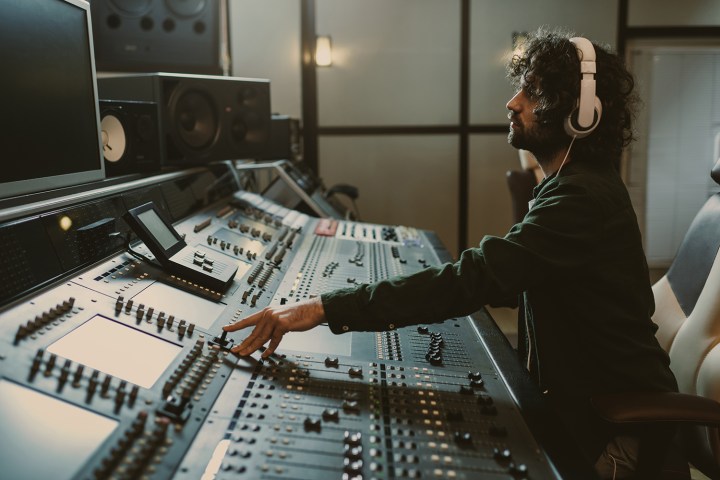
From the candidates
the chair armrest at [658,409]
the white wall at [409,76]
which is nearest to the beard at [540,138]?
the chair armrest at [658,409]

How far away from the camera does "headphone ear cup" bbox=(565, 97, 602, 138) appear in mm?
1267

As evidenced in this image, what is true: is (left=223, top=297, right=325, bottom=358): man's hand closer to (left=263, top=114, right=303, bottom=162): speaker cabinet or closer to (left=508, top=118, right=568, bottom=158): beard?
(left=508, top=118, right=568, bottom=158): beard

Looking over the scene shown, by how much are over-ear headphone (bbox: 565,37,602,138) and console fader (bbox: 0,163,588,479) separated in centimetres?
46

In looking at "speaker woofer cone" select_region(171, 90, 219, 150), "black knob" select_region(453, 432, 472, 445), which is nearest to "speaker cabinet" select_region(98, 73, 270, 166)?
"speaker woofer cone" select_region(171, 90, 219, 150)

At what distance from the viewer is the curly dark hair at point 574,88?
51.1 inches

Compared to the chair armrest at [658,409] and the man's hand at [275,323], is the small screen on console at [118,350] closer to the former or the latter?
the man's hand at [275,323]

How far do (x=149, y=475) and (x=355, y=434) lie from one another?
27 cm

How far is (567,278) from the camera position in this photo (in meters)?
1.23

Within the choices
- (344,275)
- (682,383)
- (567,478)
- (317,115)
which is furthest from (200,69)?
(567,478)

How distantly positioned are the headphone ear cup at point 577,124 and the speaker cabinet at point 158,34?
2.41 meters

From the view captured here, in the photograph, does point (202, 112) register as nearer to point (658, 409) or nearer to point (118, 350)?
point (118, 350)

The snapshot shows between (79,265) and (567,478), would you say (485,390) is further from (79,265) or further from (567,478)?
(79,265)

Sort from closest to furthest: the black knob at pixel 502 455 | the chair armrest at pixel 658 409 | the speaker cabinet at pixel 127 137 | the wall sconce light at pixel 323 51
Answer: the black knob at pixel 502 455
the chair armrest at pixel 658 409
the speaker cabinet at pixel 127 137
the wall sconce light at pixel 323 51

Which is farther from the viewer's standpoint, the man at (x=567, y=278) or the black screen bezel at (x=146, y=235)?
the black screen bezel at (x=146, y=235)
